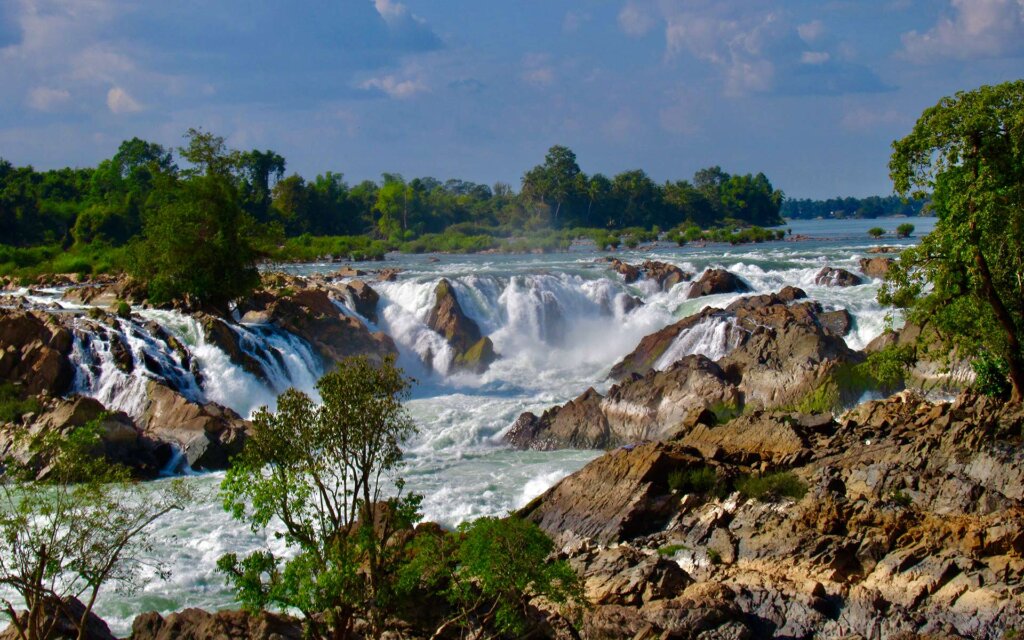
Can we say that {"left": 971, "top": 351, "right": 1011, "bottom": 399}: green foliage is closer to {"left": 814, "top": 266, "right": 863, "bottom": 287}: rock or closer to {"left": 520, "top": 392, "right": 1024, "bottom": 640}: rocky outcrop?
{"left": 520, "top": 392, "right": 1024, "bottom": 640}: rocky outcrop

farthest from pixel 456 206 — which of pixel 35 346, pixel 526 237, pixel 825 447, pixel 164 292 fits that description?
pixel 825 447

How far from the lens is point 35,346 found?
24516 millimetres

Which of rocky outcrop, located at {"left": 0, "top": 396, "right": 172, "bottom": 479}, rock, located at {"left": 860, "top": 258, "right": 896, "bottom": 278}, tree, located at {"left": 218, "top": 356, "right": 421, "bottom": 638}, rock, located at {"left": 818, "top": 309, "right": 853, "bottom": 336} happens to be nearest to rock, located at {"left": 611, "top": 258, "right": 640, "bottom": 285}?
rock, located at {"left": 860, "top": 258, "right": 896, "bottom": 278}

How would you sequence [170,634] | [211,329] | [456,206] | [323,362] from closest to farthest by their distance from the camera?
[170,634]
[211,329]
[323,362]
[456,206]

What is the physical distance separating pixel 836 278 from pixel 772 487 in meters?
26.0

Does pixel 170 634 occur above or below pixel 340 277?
below

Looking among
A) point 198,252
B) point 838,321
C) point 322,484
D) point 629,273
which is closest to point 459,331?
point 198,252

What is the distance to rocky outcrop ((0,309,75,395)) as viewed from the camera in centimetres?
2389

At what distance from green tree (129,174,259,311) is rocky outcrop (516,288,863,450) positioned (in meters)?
13.3

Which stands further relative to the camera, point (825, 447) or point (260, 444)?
point (825, 447)

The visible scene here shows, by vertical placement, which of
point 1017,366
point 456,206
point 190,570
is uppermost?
point 456,206

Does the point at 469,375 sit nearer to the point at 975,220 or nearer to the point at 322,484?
Result: the point at 975,220

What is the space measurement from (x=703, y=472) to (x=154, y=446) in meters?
12.6

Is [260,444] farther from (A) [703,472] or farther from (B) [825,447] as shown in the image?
(B) [825,447]
